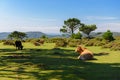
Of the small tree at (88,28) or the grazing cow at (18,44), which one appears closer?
the grazing cow at (18,44)

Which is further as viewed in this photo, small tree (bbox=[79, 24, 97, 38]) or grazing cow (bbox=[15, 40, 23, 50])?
small tree (bbox=[79, 24, 97, 38])

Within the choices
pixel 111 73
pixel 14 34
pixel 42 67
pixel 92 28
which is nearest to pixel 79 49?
pixel 42 67

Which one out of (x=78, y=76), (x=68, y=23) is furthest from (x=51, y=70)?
(x=68, y=23)

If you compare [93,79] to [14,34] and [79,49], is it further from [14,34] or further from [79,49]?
[14,34]

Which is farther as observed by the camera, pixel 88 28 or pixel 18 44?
pixel 88 28

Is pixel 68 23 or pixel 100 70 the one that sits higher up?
pixel 68 23

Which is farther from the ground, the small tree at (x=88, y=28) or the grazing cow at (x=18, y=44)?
the small tree at (x=88, y=28)

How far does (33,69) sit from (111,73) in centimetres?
411

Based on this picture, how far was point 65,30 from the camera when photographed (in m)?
125

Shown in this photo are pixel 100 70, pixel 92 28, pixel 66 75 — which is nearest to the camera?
pixel 66 75

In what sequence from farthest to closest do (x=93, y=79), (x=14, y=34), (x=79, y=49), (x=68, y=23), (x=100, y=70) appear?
(x=68, y=23) → (x=14, y=34) → (x=79, y=49) → (x=100, y=70) → (x=93, y=79)

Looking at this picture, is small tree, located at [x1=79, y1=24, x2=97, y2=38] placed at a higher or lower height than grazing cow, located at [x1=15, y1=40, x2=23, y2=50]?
higher

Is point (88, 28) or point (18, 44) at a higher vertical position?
point (88, 28)

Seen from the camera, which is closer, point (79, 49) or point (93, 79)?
point (93, 79)
